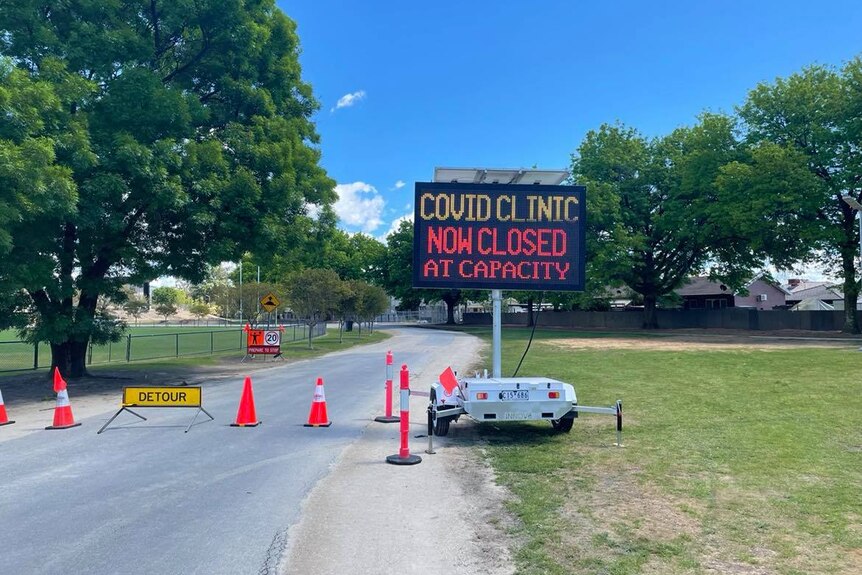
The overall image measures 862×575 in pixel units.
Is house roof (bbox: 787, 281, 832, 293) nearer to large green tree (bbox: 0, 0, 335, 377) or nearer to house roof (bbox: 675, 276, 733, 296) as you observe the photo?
house roof (bbox: 675, 276, 733, 296)

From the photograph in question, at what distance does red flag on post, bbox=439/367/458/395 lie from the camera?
8969mm

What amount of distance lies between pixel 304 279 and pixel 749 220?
26.1 meters

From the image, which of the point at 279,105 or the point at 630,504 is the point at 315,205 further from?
the point at 630,504

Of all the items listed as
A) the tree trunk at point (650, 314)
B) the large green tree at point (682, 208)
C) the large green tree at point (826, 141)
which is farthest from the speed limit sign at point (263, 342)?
the tree trunk at point (650, 314)

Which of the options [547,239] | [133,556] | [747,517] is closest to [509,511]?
[747,517]

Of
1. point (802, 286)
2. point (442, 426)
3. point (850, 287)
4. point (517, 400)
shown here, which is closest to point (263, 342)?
point (442, 426)

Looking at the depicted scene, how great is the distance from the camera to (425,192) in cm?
961

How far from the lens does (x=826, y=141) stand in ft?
116

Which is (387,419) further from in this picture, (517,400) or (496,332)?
(517,400)

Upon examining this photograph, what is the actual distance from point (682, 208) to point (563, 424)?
38529mm

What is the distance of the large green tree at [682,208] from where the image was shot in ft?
119

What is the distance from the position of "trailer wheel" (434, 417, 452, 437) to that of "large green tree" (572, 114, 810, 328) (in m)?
32.0

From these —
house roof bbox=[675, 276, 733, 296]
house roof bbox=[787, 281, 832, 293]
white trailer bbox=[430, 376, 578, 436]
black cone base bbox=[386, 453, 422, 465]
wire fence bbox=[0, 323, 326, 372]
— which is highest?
house roof bbox=[787, 281, 832, 293]

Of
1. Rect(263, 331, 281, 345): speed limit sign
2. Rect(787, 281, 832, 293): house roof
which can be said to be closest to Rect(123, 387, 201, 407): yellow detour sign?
Rect(263, 331, 281, 345): speed limit sign
